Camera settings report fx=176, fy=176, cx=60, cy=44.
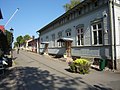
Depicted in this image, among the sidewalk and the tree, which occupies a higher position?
the tree

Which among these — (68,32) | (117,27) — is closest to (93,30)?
(117,27)

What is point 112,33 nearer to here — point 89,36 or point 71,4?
point 89,36

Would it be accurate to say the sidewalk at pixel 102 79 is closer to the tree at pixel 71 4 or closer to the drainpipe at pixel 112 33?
the drainpipe at pixel 112 33

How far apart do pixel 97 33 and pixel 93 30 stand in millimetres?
719

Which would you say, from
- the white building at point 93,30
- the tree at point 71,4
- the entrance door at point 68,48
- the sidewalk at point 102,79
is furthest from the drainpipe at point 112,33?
the tree at point 71,4

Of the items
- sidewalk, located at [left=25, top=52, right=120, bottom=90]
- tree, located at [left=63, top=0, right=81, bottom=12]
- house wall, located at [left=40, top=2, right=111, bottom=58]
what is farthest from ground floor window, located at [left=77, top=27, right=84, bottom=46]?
tree, located at [left=63, top=0, right=81, bottom=12]

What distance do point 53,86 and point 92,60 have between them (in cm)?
911

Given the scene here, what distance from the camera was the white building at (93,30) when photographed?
1484cm

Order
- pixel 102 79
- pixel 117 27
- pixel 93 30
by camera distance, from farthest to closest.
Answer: pixel 93 30 < pixel 117 27 < pixel 102 79

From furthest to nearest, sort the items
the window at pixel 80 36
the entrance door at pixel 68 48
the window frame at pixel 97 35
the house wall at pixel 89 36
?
the entrance door at pixel 68 48, the window at pixel 80 36, the window frame at pixel 97 35, the house wall at pixel 89 36

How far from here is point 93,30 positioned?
17.2 metres

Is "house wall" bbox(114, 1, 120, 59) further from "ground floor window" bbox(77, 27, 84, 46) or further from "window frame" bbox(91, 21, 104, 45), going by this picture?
"ground floor window" bbox(77, 27, 84, 46)

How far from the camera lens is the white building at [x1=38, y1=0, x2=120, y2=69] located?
14836mm

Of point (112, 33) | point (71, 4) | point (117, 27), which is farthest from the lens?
point (71, 4)
